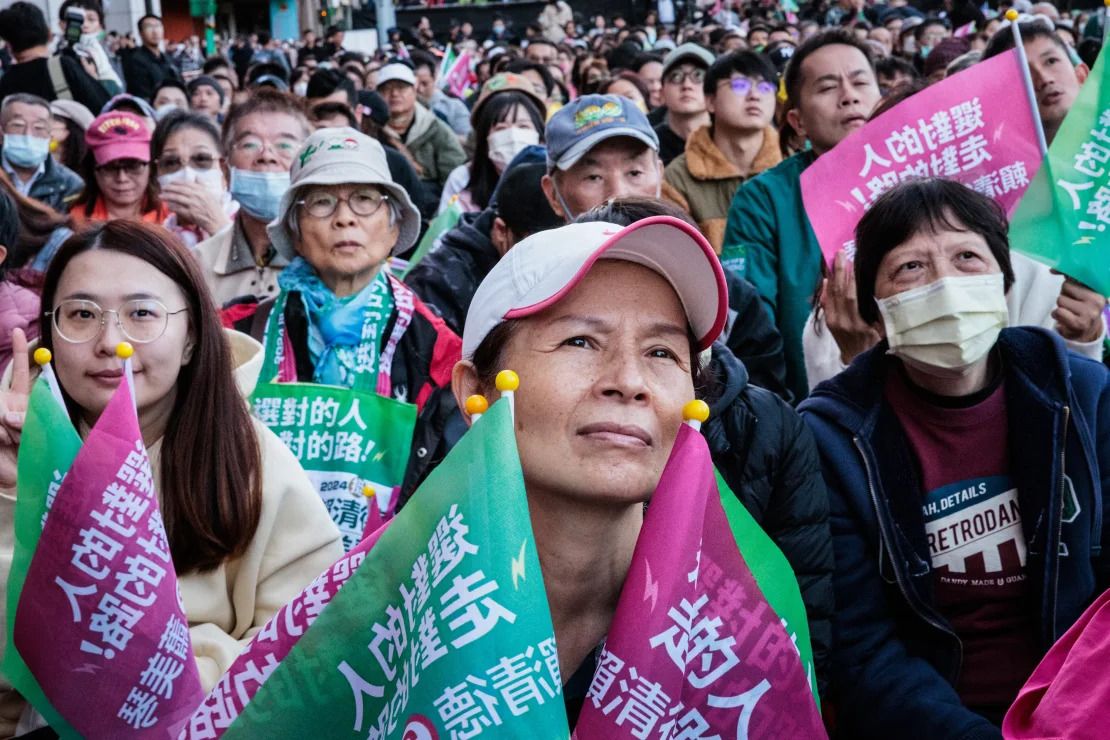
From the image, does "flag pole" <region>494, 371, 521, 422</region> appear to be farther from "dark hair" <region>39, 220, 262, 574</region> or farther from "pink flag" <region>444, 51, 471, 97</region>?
"pink flag" <region>444, 51, 471, 97</region>

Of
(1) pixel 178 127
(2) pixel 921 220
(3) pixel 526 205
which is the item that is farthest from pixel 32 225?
(2) pixel 921 220

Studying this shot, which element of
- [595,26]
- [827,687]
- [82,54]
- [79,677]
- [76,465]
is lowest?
[827,687]

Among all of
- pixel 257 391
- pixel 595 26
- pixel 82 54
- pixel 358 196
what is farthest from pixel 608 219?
pixel 595 26

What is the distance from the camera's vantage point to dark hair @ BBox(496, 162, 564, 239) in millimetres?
4594

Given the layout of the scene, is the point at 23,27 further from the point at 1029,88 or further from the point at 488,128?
the point at 1029,88

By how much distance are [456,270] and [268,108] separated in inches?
62.6

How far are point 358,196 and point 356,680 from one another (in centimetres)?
268

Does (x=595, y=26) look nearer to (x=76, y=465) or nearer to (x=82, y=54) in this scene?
(x=82, y=54)

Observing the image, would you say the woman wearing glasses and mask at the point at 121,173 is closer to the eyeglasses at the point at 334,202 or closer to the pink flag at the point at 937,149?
the eyeglasses at the point at 334,202

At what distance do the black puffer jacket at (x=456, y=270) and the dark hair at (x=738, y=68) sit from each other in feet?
6.19

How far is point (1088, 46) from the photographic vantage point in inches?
343

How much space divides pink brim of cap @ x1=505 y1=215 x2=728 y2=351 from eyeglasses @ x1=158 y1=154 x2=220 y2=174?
4.43 meters

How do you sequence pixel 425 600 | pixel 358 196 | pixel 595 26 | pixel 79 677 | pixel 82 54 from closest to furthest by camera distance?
pixel 425 600
pixel 79 677
pixel 358 196
pixel 82 54
pixel 595 26

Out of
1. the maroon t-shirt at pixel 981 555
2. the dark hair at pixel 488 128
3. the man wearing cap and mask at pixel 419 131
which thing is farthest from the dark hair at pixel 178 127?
the maroon t-shirt at pixel 981 555
